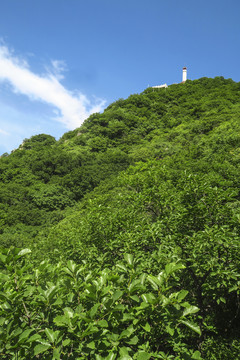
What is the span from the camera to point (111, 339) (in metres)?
1.95

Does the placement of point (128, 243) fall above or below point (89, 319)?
below

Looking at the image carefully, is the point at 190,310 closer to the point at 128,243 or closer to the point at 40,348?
the point at 40,348

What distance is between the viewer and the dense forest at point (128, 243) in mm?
2027

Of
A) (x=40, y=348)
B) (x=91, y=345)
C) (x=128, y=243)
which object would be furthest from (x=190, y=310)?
(x=128, y=243)

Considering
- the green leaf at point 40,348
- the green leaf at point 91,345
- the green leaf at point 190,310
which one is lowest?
the green leaf at point 40,348

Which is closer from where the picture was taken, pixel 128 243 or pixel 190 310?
pixel 190 310

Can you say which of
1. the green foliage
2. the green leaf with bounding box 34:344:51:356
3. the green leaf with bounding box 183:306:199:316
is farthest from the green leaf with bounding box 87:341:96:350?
the green leaf with bounding box 183:306:199:316

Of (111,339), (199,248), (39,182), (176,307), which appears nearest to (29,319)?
(111,339)

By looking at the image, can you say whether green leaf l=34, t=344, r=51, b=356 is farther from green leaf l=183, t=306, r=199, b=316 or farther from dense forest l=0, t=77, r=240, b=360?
green leaf l=183, t=306, r=199, b=316

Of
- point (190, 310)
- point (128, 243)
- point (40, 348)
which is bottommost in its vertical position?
point (128, 243)

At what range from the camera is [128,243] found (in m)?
5.37

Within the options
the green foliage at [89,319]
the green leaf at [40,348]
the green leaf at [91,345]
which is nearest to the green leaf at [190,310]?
the green foliage at [89,319]

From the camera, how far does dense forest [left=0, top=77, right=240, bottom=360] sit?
2.03 meters

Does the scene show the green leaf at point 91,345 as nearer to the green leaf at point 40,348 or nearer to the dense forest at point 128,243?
the dense forest at point 128,243
